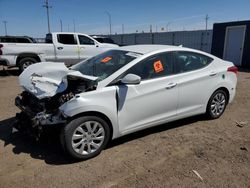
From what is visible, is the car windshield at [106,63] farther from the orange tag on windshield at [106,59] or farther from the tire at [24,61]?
the tire at [24,61]

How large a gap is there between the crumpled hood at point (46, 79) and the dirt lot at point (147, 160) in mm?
888

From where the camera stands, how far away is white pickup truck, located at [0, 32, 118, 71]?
34.7 feet

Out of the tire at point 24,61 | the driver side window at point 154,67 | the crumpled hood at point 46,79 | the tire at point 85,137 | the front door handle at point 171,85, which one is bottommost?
Result: the tire at point 85,137

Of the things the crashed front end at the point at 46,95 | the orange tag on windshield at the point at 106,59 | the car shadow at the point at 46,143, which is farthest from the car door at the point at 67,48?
the orange tag on windshield at the point at 106,59

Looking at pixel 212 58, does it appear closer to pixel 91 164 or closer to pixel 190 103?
pixel 190 103

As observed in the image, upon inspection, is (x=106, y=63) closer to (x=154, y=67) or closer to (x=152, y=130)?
(x=154, y=67)

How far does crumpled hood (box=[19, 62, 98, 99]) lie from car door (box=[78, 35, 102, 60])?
7275 mm

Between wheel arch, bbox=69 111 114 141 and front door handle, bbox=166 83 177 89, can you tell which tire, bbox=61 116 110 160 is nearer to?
wheel arch, bbox=69 111 114 141

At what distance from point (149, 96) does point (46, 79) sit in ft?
5.56

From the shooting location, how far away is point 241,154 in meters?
3.79

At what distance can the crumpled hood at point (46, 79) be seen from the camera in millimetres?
3691

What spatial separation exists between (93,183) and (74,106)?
3.28ft

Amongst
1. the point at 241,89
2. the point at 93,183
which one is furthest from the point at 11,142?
the point at 241,89

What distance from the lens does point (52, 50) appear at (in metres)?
11.3
